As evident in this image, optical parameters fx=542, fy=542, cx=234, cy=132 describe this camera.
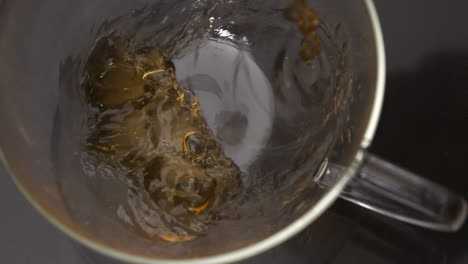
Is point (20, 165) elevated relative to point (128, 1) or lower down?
lower down

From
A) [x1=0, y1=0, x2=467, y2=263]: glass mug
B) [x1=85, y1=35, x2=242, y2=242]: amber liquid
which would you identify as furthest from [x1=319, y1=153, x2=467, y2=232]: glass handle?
[x1=85, y1=35, x2=242, y2=242]: amber liquid

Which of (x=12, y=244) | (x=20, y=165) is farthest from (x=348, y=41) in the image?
(x=12, y=244)

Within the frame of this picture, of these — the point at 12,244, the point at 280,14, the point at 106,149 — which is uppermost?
the point at 280,14

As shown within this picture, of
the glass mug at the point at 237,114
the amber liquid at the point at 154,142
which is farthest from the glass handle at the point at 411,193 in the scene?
the amber liquid at the point at 154,142

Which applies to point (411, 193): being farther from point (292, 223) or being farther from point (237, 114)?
point (237, 114)

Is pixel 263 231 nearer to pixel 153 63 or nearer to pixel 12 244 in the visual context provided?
pixel 153 63

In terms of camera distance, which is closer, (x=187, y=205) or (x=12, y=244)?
(x=187, y=205)

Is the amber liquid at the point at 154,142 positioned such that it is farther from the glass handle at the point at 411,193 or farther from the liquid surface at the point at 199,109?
the glass handle at the point at 411,193

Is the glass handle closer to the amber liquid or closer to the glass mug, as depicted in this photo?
the glass mug
